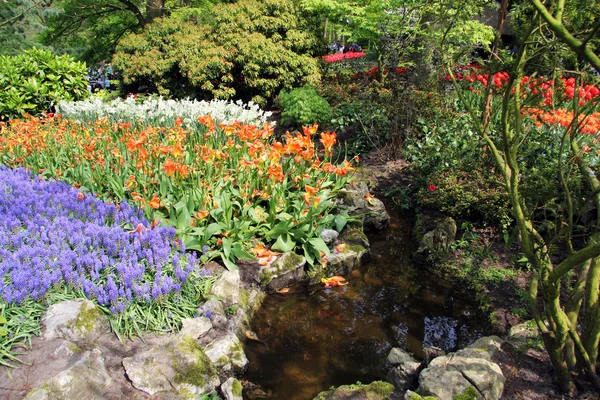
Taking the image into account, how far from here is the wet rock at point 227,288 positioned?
3496 mm

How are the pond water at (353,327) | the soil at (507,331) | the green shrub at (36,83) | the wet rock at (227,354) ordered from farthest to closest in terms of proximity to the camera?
the green shrub at (36,83) → the pond water at (353,327) → the wet rock at (227,354) → the soil at (507,331)

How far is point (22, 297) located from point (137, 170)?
1.91 m

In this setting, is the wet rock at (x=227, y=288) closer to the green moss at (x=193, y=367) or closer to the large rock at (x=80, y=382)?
the green moss at (x=193, y=367)

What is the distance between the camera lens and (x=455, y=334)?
3.57 m

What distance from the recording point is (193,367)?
2.78 meters

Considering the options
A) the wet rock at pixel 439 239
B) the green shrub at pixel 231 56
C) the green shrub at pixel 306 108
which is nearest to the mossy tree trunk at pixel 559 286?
the wet rock at pixel 439 239

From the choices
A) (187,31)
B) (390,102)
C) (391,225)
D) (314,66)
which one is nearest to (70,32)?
(187,31)

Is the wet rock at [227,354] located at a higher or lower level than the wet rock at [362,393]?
lower

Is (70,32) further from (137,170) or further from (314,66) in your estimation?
(137,170)

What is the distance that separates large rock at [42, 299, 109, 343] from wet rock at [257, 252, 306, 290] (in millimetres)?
1456

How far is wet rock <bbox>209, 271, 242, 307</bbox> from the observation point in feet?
11.5

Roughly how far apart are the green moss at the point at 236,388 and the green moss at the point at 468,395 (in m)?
Result: 1.31

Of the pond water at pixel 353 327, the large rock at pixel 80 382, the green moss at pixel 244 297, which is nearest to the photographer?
the large rock at pixel 80 382

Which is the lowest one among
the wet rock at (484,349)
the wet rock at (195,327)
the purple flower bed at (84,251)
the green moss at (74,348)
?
the wet rock at (195,327)
